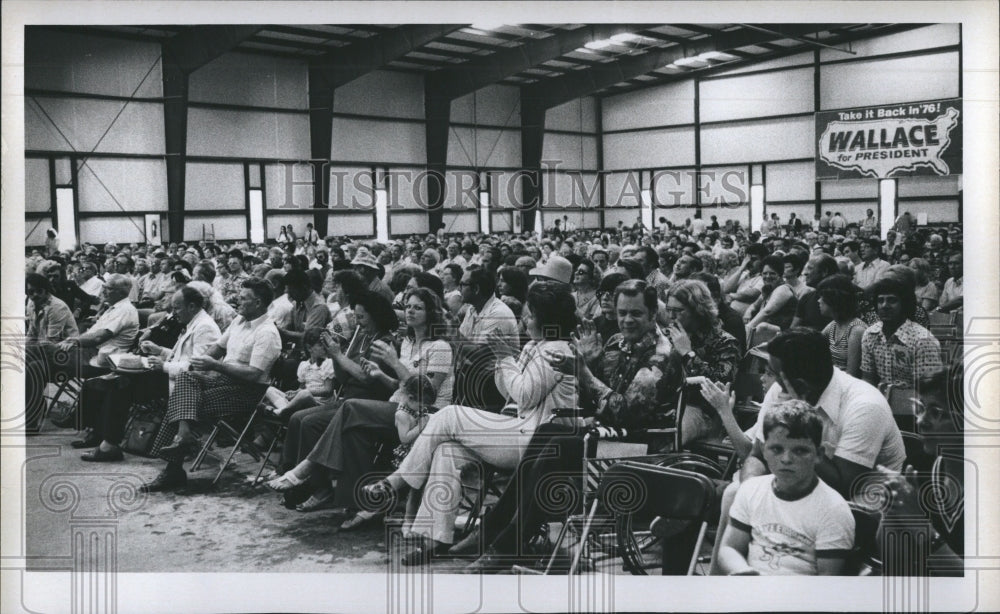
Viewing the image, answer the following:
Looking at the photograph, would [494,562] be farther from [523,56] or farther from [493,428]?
[523,56]

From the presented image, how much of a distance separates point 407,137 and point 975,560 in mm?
3407

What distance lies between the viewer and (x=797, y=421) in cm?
305

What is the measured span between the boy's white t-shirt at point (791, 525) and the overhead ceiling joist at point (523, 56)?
7.18ft

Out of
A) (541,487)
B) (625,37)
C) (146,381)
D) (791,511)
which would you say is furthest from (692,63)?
(146,381)

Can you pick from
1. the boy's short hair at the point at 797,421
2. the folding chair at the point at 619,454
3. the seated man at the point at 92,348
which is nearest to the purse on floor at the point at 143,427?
the seated man at the point at 92,348

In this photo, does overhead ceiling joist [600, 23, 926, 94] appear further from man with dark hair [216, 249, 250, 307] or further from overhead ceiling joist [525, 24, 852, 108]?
man with dark hair [216, 249, 250, 307]

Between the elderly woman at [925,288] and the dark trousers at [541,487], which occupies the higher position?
the elderly woman at [925,288]

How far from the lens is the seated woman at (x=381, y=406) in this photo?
14.2ft

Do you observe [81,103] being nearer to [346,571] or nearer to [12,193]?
[12,193]

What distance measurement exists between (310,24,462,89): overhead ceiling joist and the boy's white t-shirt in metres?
2.47

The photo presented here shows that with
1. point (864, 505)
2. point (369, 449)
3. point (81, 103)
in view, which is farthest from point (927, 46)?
point (81, 103)

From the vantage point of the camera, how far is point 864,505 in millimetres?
3262

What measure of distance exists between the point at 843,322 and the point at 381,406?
2.37 m

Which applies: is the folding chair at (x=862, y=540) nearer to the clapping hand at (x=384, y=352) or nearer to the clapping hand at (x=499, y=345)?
the clapping hand at (x=499, y=345)
